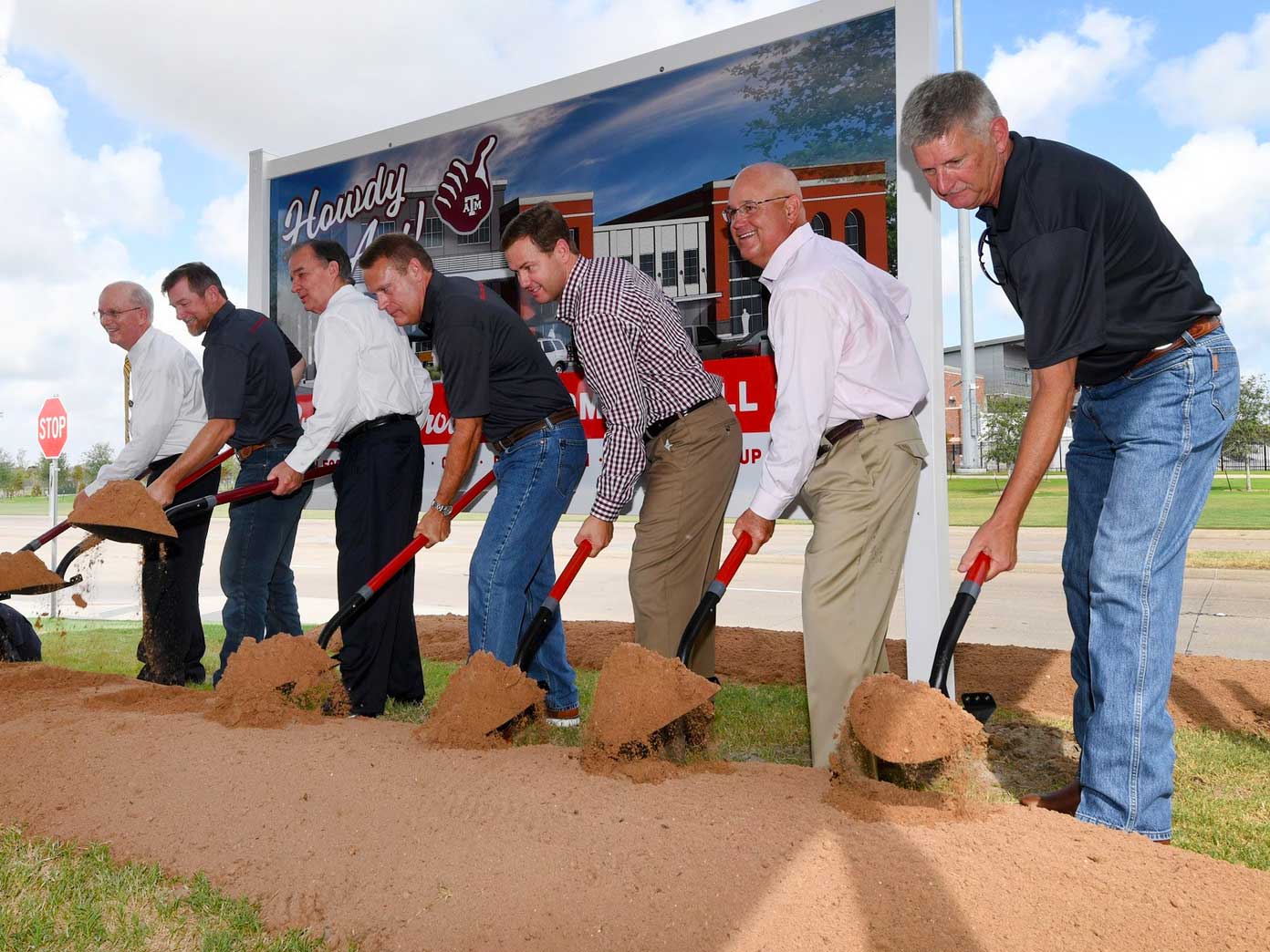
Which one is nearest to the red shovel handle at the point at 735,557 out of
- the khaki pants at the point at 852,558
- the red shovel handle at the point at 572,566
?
the khaki pants at the point at 852,558

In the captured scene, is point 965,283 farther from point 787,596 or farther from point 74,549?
point 74,549

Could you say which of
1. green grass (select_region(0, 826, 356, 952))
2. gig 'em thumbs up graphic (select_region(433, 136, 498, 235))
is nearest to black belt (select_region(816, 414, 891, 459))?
green grass (select_region(0, 826, 356, 952))

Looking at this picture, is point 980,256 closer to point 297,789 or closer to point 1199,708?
point 297,789

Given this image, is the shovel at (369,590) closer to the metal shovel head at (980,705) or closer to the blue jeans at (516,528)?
the blue jeans at (516,528)

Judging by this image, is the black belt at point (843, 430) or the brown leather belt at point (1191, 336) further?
the black belt at point (843, 430)

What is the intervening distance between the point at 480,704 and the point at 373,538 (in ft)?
4.86

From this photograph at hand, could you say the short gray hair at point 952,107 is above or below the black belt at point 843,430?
above

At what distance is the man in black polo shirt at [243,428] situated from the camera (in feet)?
15.1

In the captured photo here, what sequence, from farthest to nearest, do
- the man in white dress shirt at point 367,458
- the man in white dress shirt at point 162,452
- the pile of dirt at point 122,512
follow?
the man in white dress shirt at point 162,452 → the pile of dirt at point 122,512 → the man in white dress shirt at point 367,458

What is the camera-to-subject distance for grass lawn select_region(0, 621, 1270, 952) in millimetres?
2180

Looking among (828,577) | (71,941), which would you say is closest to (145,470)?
(71,941)

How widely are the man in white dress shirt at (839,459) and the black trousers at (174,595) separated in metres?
3.43

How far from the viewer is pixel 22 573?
189 inches

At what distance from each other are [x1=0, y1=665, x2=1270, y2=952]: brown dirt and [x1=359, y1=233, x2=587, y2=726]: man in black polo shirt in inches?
27.7
